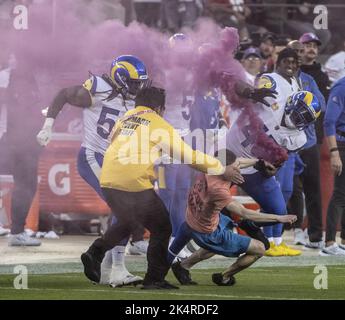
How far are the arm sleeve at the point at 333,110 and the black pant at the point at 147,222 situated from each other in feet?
13.0

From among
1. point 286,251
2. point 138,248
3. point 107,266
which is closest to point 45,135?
point 107,266

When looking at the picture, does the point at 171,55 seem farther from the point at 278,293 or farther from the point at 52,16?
the point at 278,293

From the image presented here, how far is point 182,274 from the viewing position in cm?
1082

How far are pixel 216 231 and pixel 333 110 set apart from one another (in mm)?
3464

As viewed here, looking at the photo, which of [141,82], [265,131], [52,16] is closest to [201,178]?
Result: [141,82]

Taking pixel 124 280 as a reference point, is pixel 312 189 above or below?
above

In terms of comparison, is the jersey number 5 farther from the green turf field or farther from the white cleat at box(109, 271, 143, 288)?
the white cleat at box(109, 271, 143, 288)

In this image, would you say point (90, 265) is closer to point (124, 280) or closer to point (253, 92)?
point (124, 280)

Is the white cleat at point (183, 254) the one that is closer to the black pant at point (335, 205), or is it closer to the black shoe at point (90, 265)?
the black pant at point (335, 205)

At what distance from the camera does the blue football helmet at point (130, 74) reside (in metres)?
11.4

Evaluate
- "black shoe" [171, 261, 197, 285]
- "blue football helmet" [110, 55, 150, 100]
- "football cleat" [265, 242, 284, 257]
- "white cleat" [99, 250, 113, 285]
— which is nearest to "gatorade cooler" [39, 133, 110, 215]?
"football cleat" [265, 242, 284, 257]

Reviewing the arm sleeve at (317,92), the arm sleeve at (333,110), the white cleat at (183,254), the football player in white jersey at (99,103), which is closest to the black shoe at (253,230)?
the football player in white jersey at (99,103)

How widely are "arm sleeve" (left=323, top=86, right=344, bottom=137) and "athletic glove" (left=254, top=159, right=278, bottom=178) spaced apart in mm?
1619

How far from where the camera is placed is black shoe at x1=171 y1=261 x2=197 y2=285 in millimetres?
10789
